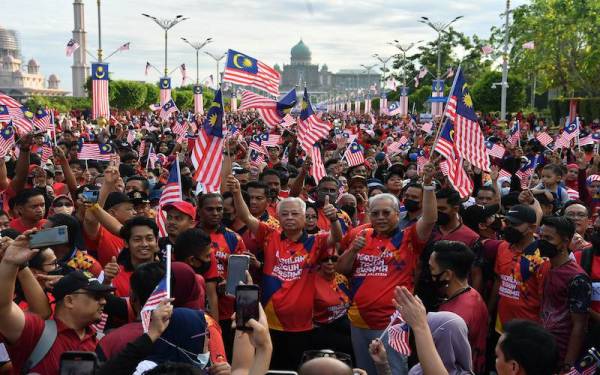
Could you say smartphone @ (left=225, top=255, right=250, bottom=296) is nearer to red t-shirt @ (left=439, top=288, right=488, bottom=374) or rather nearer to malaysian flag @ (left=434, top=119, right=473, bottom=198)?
red t-shirt @ (left=439, top=288, right=488, bottom=374)

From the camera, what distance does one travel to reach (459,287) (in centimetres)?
424

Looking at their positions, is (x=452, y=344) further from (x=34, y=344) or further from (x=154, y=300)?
(x=34, y=344)

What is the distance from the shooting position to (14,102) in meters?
13.3

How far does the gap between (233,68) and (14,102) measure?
5432 mm

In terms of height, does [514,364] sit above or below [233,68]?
below

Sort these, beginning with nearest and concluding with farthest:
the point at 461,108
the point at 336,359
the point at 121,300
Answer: the point at 336,359 < the point at 121,300 < the point at 461,108

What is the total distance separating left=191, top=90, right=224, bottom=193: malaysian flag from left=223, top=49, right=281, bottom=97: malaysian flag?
1972 mm

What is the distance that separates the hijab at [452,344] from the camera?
3549 millimetres

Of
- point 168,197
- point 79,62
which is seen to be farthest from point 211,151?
point 79,62

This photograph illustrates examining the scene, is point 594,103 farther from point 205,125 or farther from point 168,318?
point 168,318

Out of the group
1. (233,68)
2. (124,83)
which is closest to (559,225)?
(233,68)

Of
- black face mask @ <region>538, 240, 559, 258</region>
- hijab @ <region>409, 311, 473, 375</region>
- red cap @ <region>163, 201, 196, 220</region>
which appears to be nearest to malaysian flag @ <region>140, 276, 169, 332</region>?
hijab @ <region>409, 311, 473, 375</region>

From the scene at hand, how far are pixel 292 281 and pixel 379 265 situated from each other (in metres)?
0.68

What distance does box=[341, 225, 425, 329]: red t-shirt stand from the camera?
5.20m
